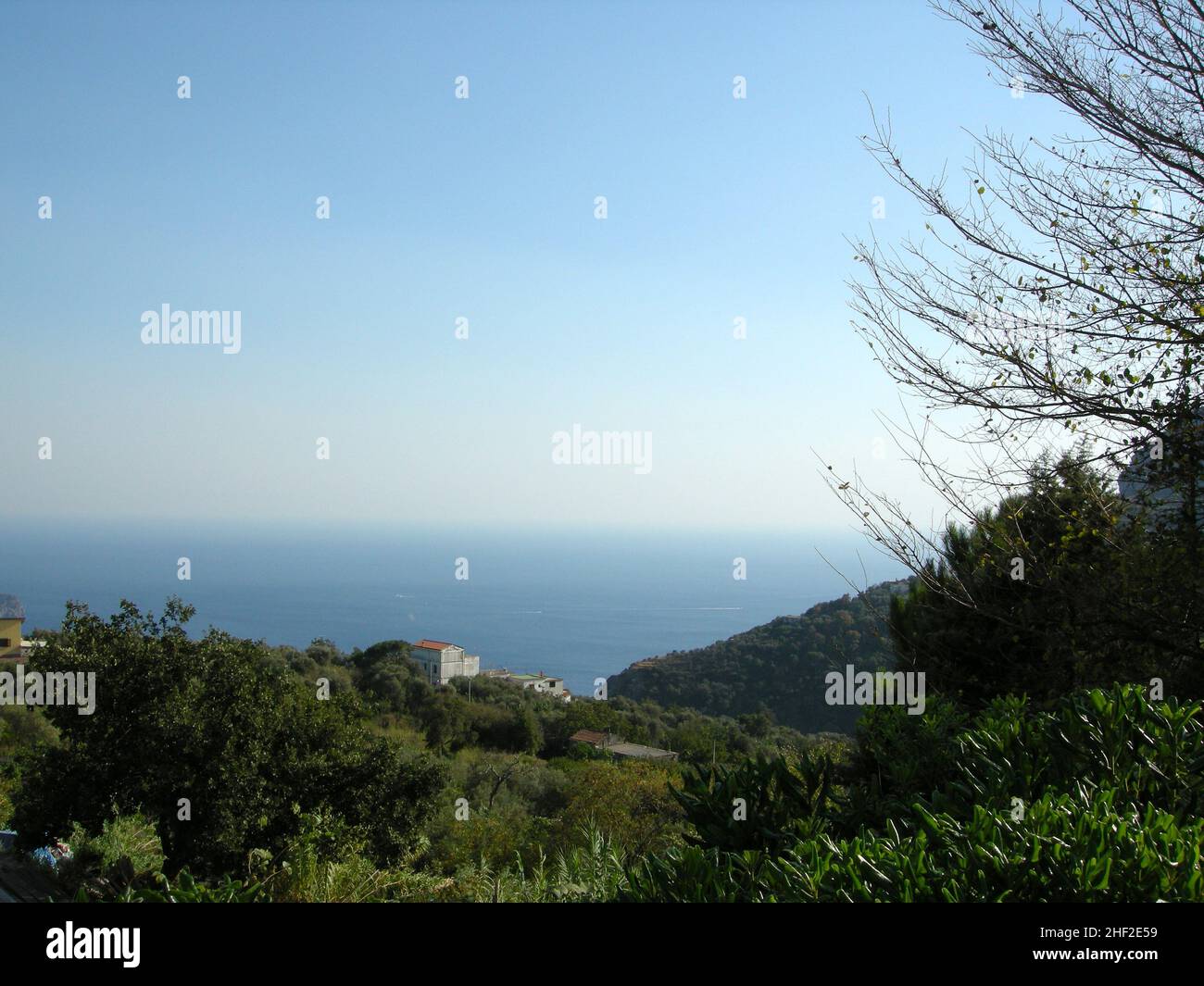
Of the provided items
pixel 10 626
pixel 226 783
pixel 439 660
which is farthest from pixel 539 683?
pixel 226 783

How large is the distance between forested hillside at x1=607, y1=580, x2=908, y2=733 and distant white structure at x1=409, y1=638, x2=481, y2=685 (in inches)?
283

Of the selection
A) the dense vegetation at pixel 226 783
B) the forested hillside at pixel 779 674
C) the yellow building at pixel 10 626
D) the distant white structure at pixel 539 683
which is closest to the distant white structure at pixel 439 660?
the distant white structure at pixel 539 683

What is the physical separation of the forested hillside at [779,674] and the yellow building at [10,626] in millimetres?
16679

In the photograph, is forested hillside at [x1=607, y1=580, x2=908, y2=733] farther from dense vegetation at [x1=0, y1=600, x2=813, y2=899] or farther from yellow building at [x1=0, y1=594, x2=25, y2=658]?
yellow building at [x1=0, y1=594, x2=25, y2=658]

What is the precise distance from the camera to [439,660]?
30156 mm

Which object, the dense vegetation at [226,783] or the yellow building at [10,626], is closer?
A: the dense vegetation at [226,783]

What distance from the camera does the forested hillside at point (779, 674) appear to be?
1862 centimetres

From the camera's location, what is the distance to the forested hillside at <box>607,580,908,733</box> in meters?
18.6

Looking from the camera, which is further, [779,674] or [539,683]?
[539,683]

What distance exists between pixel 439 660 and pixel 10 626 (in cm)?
1410

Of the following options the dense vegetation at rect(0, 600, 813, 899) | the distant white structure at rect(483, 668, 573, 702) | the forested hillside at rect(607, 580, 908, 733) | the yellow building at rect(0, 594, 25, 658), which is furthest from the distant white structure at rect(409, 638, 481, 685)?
the dense vegetation at rect(0, 600, 813, 899)

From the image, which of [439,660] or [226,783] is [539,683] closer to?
[439,660]

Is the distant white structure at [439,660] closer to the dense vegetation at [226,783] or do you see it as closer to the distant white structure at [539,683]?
the distant white structure at [539,683]
